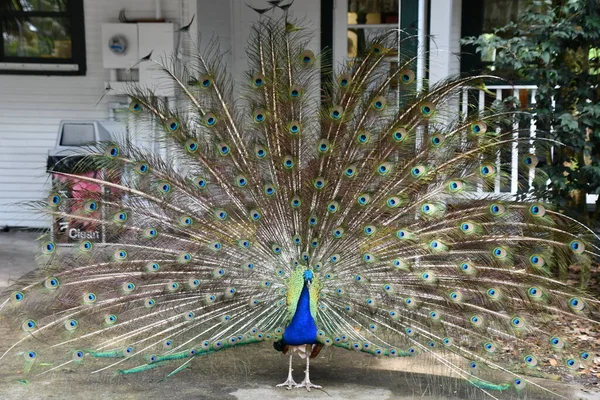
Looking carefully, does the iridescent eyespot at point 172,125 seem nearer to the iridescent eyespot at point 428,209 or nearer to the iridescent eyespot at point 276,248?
the iridescent eyespot at point 276,248

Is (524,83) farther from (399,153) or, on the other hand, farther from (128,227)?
(128,227)

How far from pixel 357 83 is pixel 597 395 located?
8.74 ft

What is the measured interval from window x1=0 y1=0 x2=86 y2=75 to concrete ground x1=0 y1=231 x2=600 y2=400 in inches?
190

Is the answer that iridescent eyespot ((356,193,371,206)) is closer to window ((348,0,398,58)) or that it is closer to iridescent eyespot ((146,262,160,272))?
iridescent eyespot ((146,262,160,272))

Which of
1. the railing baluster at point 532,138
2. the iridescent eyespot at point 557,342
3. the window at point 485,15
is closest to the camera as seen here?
the iridescent eyespot at point 557,342

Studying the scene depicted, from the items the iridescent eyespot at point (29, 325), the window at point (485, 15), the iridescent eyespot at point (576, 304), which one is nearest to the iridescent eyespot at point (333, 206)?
the iridescent eyespot at point (576, 304)

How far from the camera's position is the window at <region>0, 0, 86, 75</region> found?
10.2m

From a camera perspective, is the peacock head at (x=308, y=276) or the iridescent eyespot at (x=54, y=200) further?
the iridescent eyespot at (x=54, y=200)

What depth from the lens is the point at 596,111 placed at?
7.27m

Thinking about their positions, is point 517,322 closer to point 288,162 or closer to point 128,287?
point 288,162

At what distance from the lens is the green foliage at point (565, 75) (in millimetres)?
7285

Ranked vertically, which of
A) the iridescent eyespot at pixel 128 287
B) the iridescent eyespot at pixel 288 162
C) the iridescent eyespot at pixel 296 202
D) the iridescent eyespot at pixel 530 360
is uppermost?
the iridescent eyespot at pixel 288 162

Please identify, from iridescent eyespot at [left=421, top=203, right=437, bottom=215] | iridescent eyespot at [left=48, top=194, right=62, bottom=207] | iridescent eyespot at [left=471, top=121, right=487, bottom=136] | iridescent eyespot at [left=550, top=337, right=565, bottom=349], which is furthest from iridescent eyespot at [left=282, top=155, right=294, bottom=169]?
iridescent eyespot at [left=550, top=337, right=565, bottom=349]

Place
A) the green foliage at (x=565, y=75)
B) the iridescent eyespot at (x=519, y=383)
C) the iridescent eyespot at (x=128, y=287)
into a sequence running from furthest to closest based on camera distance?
the green foliage at (x=565, y=75) < the iridescent eyespot at (x=128, y=287) < the iridescent eyespot at (x=519, y=383)
